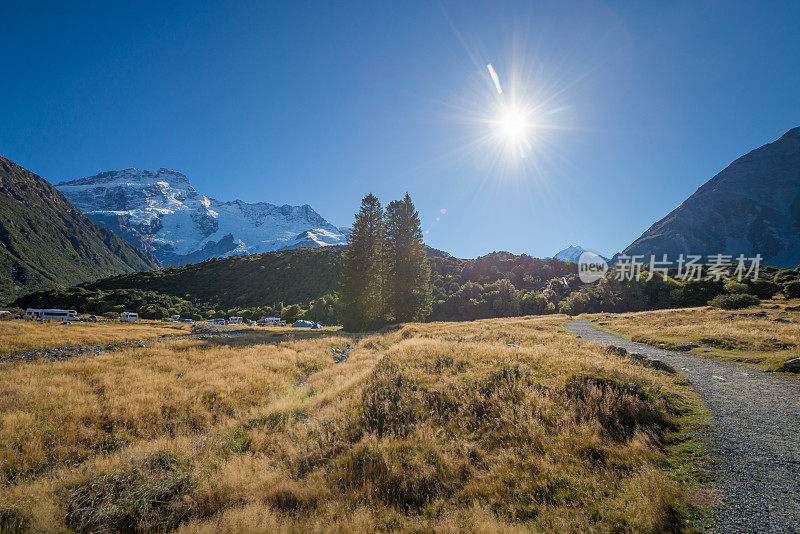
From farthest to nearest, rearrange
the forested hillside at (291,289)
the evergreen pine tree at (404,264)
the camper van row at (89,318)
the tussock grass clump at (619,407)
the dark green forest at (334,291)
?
the forested hillside at (291,289), the dark green forest at (334,291), the camper van row at (89,318), the evergreen pine tree at (404,264), the tussock grass clump at (619,407)

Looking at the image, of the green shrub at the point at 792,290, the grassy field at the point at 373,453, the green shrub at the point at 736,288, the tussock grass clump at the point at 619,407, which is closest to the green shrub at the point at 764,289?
the green shrub at the point at 736,288

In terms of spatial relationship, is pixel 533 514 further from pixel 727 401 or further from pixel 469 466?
pixel 727 401

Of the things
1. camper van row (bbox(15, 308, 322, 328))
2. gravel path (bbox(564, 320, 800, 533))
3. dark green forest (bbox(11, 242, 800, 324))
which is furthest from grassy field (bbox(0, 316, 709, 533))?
camper van row (bbox(15, 308, 322, 328))

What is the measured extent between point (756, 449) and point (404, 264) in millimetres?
33966

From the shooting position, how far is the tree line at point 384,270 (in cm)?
3619

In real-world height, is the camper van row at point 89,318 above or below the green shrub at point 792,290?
below

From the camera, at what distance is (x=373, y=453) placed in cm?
613

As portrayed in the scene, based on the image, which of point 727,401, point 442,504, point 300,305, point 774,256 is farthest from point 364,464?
point 774,256

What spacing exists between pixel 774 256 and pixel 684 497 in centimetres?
30447

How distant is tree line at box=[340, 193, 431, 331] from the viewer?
36.2m

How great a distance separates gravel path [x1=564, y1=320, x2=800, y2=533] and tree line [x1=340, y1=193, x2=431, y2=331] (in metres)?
30.4

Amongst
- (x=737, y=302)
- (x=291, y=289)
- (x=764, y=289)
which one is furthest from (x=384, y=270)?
(x=764, y=289)

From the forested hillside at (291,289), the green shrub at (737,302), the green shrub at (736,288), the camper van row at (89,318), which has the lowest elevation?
the camper van row at (89,318)

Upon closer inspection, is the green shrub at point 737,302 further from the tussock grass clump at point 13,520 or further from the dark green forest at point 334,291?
the tussock grass clump at point 13,520
